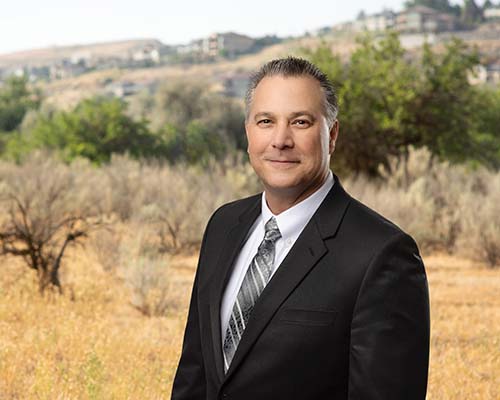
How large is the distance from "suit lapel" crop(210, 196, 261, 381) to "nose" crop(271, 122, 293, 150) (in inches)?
16.3

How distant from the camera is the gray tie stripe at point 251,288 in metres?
2.58

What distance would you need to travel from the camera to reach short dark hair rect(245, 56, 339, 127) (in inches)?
99.1

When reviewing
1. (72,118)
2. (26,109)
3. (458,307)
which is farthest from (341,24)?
(458,307)

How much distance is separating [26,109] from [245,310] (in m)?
54.3

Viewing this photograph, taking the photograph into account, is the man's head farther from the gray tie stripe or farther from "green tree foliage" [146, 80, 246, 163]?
"green tree foliage" [146, 80, 246, 163]

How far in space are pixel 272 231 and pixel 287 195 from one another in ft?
0.44

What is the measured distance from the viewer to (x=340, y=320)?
7.75 feet

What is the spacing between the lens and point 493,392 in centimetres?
632

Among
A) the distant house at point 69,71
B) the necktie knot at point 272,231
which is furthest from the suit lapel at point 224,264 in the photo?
the distant house at point 69,71

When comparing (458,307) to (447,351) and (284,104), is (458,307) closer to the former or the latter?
(447,351)

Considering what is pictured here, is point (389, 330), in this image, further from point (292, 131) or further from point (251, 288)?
point (292, 131)

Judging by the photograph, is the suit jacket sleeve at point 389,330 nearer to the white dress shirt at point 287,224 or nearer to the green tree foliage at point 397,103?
the white dress shirt at point 287,224

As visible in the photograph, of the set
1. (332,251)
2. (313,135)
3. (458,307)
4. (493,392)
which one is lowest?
(458,307)

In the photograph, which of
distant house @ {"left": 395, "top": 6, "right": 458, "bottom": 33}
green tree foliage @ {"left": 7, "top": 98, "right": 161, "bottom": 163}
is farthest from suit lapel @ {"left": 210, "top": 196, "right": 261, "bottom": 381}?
distant house @ {"left": 395, "top": 6, "right": 458, "bottom": 33}
